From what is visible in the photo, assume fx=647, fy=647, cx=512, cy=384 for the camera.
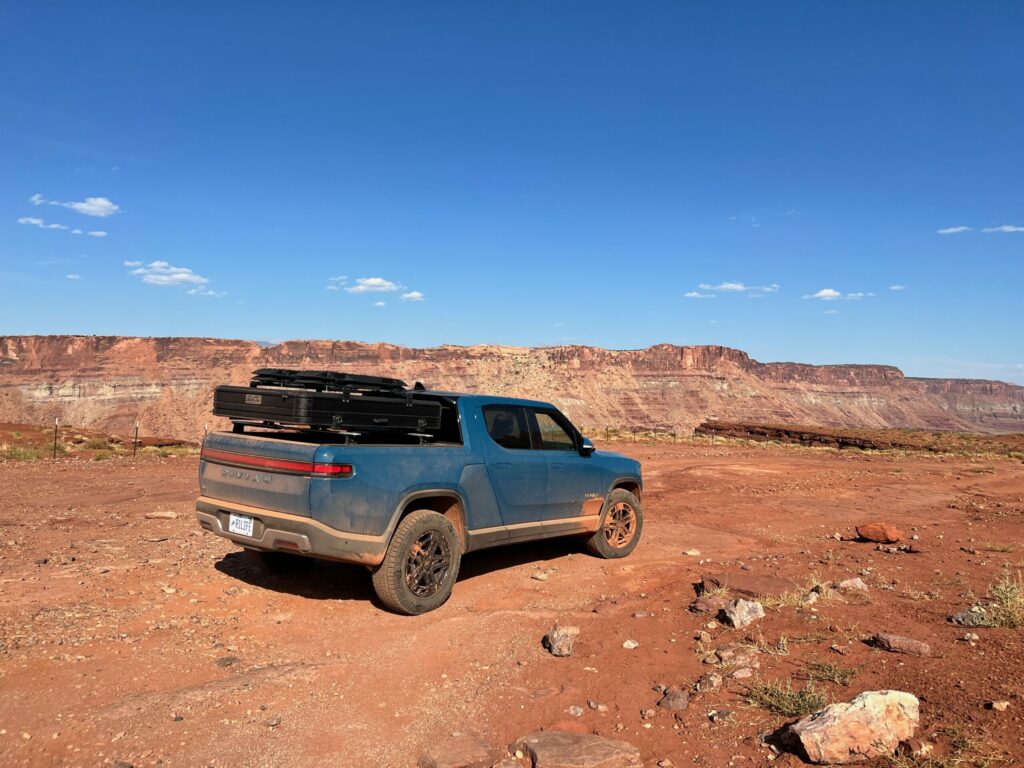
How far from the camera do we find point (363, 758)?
3260mm

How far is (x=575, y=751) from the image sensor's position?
10.6ft

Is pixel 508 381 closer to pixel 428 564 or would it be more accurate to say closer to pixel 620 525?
pixel 620 525

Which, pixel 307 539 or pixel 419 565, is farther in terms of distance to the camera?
pixel 419 565

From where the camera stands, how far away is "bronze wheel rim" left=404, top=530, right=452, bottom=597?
540 cm

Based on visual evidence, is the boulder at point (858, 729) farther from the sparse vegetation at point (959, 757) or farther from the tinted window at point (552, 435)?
the tinted window at point (552, 435)

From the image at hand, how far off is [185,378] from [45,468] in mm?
84366

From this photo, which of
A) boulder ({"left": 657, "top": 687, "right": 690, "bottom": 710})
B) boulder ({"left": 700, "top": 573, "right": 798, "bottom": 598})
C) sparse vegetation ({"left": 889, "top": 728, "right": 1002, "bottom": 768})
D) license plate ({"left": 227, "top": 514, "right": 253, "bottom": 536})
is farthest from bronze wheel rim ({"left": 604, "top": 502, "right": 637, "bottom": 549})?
sparse vegetation ({"left": 889, "top": 728, "right": 1002, "bottom": 768})

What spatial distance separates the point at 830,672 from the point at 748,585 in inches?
83.6

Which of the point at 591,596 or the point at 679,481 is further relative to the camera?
the point at 679,481

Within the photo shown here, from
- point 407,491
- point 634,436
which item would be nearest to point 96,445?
point 407,491

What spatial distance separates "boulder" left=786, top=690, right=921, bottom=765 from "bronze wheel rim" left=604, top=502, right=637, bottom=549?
4487 millimetres

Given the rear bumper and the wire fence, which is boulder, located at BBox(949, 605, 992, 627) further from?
the wire fence

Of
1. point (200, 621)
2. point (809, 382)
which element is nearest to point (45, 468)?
point (200, 621)

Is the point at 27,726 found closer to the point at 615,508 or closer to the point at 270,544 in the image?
the point at 270,544
